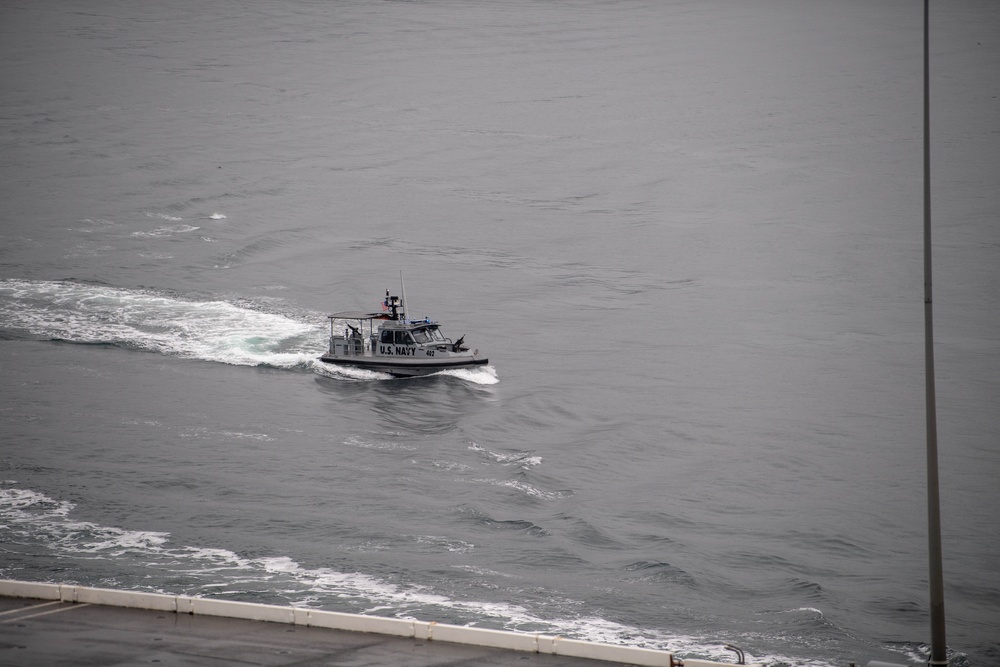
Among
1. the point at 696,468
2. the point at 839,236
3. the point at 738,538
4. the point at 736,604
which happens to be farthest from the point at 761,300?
the point at 736,604

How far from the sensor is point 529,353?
6141cm

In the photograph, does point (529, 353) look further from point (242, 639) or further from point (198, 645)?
point (198, 645)

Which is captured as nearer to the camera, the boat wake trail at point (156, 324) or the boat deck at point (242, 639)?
the boat deck at point (242, 639)

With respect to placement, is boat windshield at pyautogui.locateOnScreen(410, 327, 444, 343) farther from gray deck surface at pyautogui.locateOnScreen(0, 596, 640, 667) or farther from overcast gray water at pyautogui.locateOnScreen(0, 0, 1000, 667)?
gray deck surface at pyautogui.locateOnScreen(0, 596, 640, 667)

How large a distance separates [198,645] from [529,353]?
40.2 metres

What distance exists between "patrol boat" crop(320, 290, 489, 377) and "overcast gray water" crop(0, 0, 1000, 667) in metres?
1.02

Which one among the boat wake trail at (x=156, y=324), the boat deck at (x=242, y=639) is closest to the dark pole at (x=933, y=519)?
the boat deck at (x=242, y=639)

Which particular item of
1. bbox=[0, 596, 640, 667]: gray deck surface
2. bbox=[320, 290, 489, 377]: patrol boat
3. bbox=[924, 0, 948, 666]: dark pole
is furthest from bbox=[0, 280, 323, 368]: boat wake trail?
bbox=[924, 0, 948, 666]: dark pole

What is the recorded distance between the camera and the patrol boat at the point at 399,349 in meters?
58.1

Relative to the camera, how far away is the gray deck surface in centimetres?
2147

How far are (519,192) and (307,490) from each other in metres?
64.0

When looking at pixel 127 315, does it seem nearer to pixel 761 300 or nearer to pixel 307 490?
pixel 307 490

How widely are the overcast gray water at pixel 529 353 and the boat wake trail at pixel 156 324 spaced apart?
298 millimetres

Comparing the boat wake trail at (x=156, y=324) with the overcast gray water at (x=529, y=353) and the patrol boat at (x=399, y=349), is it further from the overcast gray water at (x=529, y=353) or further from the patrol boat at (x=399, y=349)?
the patrol boat at (x=399, y=349)
